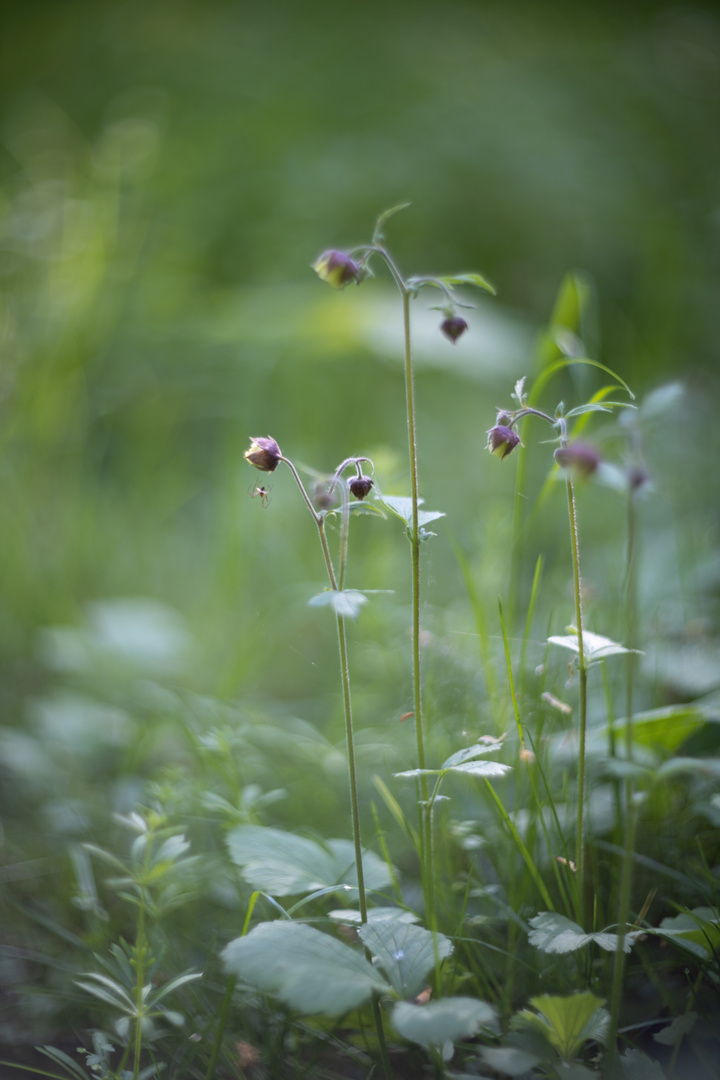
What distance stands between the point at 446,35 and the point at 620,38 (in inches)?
38.2

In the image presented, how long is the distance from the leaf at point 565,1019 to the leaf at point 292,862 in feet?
0.66

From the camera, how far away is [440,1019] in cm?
48

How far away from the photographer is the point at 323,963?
0.54 meters

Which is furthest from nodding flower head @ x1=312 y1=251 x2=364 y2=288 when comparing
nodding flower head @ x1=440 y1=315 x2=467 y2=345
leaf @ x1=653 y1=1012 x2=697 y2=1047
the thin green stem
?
leaf @ x1=653 y1=1012 x2=697 y2=1047

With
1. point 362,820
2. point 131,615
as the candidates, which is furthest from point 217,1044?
point 131,615

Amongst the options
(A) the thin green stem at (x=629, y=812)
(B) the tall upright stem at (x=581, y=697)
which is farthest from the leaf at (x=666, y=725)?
(A) the thin green stem at (x=629, y=812)

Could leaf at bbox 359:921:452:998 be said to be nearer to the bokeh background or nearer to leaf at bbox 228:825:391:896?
leaf at bbox 228:825:391:896

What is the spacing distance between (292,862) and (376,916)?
110 mm

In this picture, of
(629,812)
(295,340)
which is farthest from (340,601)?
(295,340)

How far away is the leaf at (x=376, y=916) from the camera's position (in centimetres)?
62

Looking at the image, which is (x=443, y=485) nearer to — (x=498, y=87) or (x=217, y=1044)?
(x=217, y=1044)

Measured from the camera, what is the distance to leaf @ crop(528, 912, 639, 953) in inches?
22.8

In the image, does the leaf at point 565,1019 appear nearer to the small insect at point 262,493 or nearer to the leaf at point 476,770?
the leaf at point 476,770

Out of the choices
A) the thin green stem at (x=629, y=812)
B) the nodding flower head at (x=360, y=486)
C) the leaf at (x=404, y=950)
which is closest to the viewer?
the thin green stem at (x=629, y=812)
